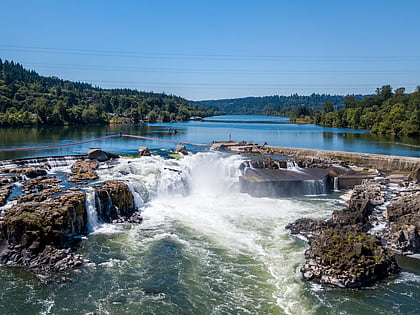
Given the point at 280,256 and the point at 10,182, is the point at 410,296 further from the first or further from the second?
the point at 10,182

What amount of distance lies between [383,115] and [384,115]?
84 cm

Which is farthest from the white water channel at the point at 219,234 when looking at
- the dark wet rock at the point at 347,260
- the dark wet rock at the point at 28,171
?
the dark wet rock at the point at 28,171

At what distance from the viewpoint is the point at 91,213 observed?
18.5 meters

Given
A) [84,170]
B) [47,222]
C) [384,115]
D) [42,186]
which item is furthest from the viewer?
[384,115]

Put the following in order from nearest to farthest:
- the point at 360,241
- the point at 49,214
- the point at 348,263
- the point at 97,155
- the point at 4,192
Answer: the point at 348,263 → the point at 360,241 → the point at 49,214 → the point at 4,192 → the point at 97,155

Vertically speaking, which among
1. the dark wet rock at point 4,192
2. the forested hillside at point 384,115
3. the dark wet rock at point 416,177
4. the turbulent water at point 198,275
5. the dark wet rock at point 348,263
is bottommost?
the turbulent water at point 198,275

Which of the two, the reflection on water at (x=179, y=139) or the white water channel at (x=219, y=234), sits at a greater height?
the reflection on water at (x=179, y=139)

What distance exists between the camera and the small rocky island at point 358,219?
12844 millimetres

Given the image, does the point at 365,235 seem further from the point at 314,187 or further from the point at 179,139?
the point at 179,139

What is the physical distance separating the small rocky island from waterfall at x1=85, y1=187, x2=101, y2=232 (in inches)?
416

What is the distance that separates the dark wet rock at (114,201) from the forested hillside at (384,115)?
6600 cm

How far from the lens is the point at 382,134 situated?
76.8m

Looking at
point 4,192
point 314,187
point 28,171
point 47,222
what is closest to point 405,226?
point 314,187

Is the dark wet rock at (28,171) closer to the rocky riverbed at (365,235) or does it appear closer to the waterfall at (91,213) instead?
the waterfall at (91,213)
